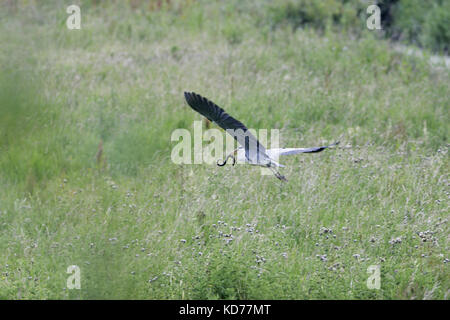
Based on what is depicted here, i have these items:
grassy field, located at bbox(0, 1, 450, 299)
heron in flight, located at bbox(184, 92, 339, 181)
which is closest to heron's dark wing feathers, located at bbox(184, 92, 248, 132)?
heron in flight, located at bbox(184, 92, 339, 181)

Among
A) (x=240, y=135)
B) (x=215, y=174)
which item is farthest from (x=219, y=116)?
(x=215, y=174)

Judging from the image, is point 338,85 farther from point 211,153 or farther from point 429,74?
point 211,153

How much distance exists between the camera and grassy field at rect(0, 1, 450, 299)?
4.13 metres

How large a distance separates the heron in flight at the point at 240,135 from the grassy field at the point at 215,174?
57 cm

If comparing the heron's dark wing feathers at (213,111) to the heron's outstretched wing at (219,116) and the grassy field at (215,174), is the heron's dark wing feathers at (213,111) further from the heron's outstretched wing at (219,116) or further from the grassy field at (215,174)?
the grassy field at (215,174)

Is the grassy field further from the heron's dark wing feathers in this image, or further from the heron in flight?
the heron's dark wing feathers

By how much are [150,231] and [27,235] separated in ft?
3.72

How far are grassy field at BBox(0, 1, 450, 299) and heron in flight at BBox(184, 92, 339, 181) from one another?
0.57 metres

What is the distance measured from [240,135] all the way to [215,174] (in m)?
1.40

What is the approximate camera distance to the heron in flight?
13.2ft

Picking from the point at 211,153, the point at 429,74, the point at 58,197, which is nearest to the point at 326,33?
the point at 429,74

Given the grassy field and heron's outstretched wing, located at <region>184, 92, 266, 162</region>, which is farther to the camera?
the grassy field

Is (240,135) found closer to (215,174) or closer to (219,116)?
(219,116)
